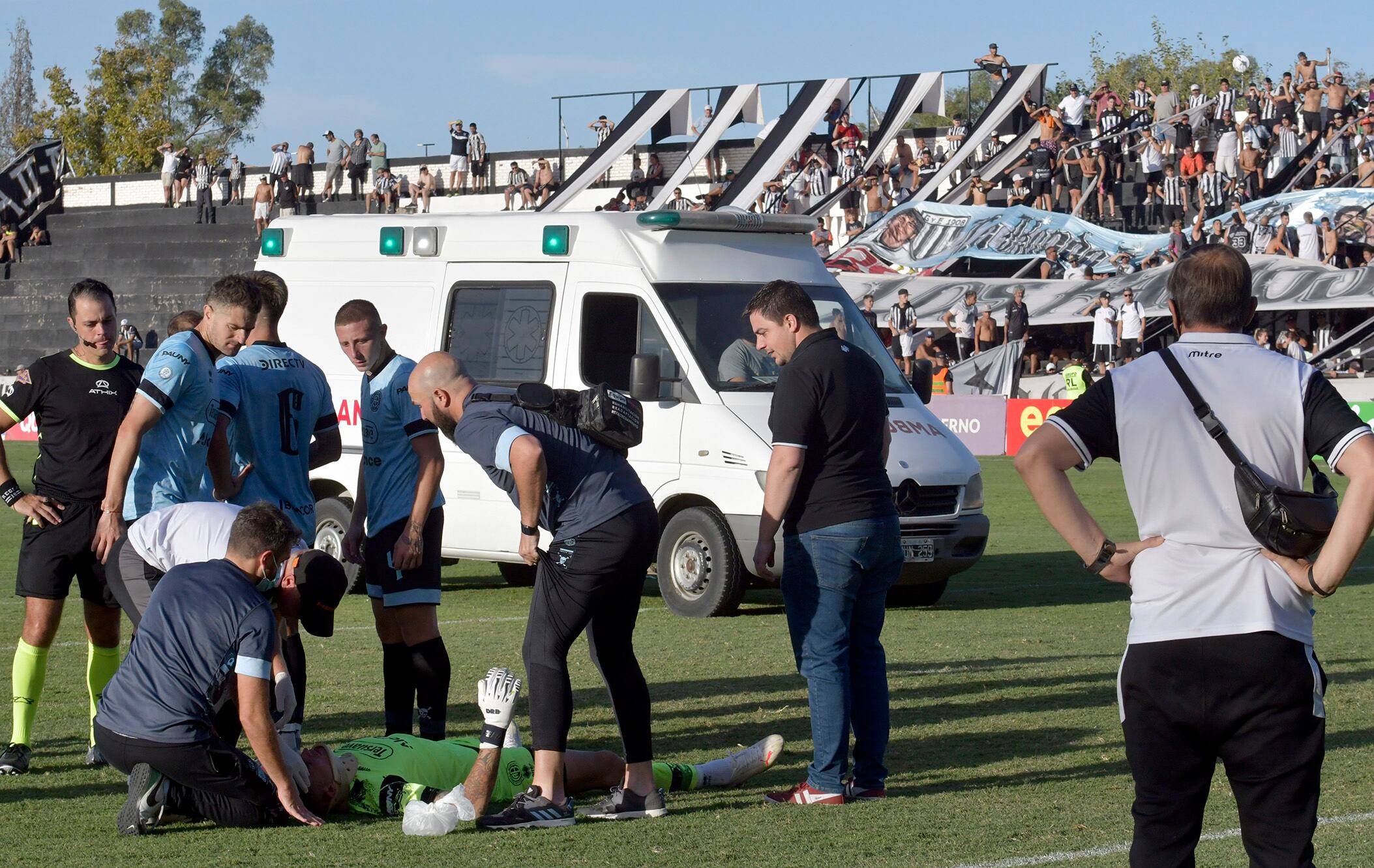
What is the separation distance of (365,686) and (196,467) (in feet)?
7.83

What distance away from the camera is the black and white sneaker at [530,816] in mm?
5777

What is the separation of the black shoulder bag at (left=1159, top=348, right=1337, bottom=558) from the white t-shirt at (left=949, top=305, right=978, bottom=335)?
84.4 feet

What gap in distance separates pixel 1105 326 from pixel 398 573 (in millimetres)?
21582

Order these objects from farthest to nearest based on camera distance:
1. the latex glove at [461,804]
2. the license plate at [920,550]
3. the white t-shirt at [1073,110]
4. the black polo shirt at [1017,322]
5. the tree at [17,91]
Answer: the tree at [17,91] → the white t-shirt at [1073,110] → the black polo shirt at [1017,322] → the license plate at [920,550] → the latex glove at [461,804]

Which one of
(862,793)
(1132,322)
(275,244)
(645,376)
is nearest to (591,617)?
(862,793)

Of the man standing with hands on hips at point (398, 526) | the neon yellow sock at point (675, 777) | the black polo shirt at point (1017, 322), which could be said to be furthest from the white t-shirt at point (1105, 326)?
the neon yellow sock at point (675, 777)

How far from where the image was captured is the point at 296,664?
22.0 feet

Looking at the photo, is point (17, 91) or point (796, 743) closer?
point (796, 743)

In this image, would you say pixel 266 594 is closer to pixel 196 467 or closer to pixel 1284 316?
pixel 196 467

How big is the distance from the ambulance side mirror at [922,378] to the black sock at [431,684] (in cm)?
461

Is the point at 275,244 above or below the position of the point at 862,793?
above

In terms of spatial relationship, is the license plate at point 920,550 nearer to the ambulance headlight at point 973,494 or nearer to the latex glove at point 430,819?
the ambulance headlight at point 973,494

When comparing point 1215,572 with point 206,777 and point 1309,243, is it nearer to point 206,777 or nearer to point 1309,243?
point 206,777

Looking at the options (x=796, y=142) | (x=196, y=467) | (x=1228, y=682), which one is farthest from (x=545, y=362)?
(x=796, y=142)
